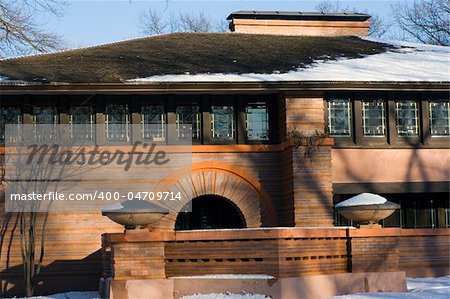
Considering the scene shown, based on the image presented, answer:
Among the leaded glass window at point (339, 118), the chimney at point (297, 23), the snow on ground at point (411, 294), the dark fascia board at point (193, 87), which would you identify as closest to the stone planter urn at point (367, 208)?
the snow on ground at point (411, 294)

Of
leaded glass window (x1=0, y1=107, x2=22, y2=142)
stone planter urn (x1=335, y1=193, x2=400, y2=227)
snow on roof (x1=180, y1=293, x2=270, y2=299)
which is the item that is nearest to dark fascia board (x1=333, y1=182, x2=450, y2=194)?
stone planter urn (x1=335, y1=193, x2=400, y2=227)

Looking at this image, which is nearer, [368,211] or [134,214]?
[134,214]

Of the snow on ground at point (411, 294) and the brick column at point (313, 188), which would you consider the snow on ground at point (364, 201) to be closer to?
the snow on ground at point (411, 294)

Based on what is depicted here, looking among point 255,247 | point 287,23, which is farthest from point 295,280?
point 287,23

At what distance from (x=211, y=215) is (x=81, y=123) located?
13.5 feet

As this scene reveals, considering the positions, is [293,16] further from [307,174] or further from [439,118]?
[307,174]

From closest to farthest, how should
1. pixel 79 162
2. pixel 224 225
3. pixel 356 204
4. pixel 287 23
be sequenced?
pixel 356 204 < pixel 79 162 < pixel 224 225 < pixel 287 23

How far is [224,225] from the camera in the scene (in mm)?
21141

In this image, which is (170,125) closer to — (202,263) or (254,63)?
(254,63)

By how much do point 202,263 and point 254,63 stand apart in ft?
25.1

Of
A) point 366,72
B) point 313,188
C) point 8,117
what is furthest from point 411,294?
point 8,117

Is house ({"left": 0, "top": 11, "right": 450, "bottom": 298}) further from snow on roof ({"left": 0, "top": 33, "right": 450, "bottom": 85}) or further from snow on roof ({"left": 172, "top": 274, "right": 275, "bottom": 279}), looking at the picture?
snow on roof ({"left": 172, "top": 274, "right": 275, "bottom": 279})

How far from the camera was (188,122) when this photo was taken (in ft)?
65.7

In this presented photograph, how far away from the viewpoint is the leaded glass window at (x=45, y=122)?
19516 millimetres
